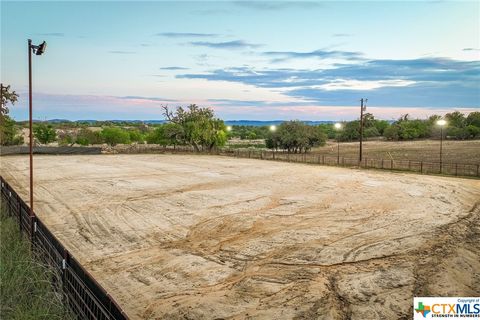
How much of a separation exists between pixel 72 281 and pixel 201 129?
58.7 meters

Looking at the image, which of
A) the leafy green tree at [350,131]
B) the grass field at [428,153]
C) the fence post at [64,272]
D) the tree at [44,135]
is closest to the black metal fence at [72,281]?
the fence post at [64,272]

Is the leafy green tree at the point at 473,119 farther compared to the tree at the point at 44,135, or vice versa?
the tree at the point at 44,135

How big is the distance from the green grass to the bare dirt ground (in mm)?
1772

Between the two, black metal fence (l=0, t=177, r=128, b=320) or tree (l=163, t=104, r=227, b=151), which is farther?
tree (l=163, t=104, r=227, b=151)

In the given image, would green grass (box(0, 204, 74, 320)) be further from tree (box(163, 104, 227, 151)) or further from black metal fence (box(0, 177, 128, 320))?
tree (box(163, 104, 227, 151))

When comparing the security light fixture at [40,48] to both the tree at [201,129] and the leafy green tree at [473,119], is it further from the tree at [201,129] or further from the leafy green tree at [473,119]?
the leafy green tree at [473,119]

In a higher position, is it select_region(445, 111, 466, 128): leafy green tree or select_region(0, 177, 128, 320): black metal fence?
select_region(445, 111, 466, 128): leafy green tree

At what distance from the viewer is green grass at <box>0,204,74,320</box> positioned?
708 cm

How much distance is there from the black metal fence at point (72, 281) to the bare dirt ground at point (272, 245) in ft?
5.66

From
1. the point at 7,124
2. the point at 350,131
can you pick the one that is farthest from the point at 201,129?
the point at 350,131

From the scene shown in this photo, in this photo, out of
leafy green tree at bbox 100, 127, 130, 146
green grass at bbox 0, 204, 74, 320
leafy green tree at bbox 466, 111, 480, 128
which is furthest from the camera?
leafy green tree at bbox 100, 127, 130, 146

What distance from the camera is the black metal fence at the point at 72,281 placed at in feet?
18.4

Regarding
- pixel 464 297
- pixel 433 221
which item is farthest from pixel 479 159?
pixel 464 297

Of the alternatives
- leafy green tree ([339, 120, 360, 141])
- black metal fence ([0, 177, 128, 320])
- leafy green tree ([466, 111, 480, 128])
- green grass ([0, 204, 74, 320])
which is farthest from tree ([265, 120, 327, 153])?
green grass ([0, 204, 74, 320])
